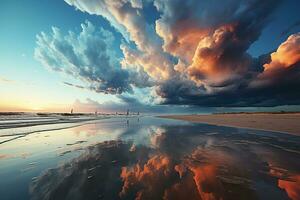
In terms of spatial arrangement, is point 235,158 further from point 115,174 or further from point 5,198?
point 5,198

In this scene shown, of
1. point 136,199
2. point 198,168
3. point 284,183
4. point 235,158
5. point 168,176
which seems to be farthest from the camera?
point 235,158

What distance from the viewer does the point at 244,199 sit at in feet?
15.0

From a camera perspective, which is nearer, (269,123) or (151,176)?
(151,176)

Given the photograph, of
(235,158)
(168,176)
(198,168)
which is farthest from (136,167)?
(235,158)

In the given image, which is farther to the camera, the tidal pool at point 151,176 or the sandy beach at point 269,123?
the sandy beach at point 269,123

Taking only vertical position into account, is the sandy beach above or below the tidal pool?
above

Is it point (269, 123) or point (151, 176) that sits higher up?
point (269, 123)

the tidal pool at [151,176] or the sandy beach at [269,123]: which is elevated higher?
the sandy beach at [269,123]

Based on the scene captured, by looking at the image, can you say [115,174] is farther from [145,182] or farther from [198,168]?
[198,168]

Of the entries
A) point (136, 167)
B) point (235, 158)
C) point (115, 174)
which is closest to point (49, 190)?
point (115, 174)

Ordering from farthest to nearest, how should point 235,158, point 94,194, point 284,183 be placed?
point 235,158 < point 284,183 < point 94,194

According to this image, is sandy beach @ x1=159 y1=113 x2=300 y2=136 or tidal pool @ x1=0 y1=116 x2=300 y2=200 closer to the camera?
tidal pool @ x1=0 y1=116 x2=300 y2=200

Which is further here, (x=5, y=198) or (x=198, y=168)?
(x=198, y=168)

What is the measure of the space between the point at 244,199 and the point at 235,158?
15.3 ft
